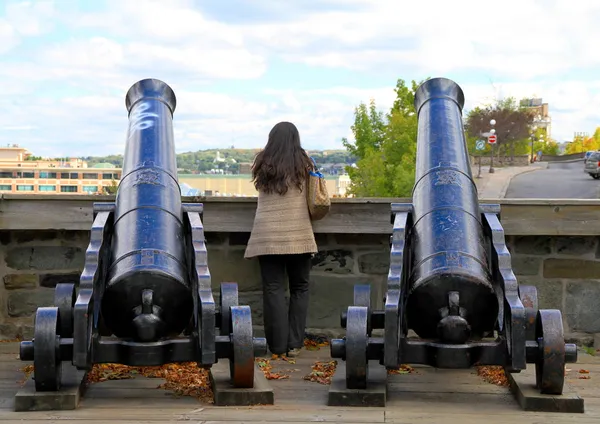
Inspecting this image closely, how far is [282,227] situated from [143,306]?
5.80 feet

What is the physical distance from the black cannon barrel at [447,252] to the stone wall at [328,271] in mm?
1282

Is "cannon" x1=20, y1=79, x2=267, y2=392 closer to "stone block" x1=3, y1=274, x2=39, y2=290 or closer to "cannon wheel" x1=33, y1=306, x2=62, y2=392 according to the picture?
"cannon wheel" x1=33, y1=306, x2=62, y2=392

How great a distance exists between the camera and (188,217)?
5.62 metres

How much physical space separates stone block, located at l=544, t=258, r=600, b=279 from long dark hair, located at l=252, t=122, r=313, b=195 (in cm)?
182

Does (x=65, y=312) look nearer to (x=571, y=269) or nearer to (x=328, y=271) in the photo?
(x=328, y=271)

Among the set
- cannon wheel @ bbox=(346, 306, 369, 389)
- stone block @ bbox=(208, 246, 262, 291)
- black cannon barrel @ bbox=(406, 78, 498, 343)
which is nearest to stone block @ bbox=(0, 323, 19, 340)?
stone block @ bbox=(208, 246, 262, 291)

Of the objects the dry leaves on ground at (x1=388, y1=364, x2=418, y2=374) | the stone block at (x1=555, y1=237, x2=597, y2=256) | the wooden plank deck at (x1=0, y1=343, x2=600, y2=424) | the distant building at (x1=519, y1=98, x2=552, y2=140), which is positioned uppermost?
the distant building at (x1=519, y1=98, x2=552, y2=140)

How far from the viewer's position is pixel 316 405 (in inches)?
202

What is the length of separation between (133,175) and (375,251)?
80.1 inches

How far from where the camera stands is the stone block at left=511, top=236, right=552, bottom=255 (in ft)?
22.7

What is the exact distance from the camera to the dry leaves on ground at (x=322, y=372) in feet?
19.1

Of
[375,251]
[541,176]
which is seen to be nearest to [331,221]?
[375,251]

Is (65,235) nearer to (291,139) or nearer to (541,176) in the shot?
(291,139)

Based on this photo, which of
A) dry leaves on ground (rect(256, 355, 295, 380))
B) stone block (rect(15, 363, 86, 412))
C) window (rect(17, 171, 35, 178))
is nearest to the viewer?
stone block (rect(15, 363, 86, 412))
